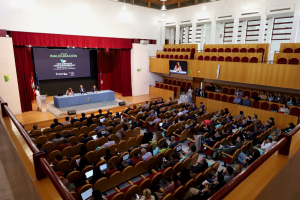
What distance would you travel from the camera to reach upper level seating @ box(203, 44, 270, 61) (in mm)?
11234

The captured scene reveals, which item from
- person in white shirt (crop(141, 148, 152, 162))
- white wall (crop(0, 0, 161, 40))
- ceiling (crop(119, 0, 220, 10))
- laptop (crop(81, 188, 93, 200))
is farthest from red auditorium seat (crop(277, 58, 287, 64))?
laptop (crop(81, 188, 93, 200))

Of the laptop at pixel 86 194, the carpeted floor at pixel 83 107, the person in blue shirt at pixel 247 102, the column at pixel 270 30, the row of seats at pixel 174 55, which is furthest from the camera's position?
the row of seats at pixel 174 55

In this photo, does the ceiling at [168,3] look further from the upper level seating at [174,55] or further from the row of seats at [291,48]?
the row of seats at [291,48]

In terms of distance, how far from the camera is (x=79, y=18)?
1248 cm

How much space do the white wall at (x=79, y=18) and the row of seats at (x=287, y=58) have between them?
938 centimetres

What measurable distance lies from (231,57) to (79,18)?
991 centimetres

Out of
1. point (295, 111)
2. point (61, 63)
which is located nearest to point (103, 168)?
point (295, 111)

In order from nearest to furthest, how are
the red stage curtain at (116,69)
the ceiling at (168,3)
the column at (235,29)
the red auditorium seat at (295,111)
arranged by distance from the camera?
the red auditorium seat at (295,111), the column at (235,29), the ceiling at (168,3), the red stage curtain at (116,69)

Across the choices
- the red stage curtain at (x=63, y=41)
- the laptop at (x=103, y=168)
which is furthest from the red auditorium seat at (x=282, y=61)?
the laptop at (x=103, y=168)

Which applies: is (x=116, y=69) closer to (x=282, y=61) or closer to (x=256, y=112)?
(x=256, y=112)

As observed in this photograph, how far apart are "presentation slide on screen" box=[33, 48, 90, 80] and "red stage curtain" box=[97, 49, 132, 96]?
1.62 meters

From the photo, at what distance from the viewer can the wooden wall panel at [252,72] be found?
31.3 ft

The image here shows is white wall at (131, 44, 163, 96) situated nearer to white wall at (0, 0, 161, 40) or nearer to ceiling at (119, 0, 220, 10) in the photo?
white wall at (0, 0, 161, 40)

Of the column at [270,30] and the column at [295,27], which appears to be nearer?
the column at [295,27]
